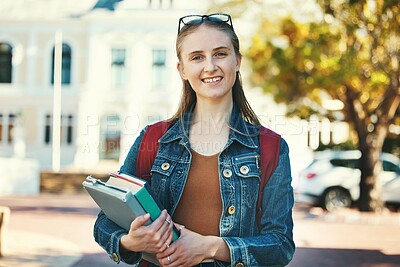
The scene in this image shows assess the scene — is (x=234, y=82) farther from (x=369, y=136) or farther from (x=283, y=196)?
(x=369, y=136)

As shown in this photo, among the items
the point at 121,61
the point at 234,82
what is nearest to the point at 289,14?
the point at 234,82

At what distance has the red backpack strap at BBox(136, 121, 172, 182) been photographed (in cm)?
191

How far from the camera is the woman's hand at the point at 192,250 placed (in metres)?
1.70

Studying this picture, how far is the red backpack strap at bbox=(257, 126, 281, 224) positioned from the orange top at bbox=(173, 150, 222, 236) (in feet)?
0.43

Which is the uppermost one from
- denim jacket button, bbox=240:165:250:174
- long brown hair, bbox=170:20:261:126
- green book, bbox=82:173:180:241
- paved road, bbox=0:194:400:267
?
long brown hair, bbox=170:20:261:126

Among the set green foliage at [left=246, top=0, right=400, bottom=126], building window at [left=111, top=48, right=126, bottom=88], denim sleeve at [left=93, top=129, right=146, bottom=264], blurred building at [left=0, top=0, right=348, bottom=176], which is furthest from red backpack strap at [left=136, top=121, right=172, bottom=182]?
building window at [left=111, top=48, right=126, bottom=88]

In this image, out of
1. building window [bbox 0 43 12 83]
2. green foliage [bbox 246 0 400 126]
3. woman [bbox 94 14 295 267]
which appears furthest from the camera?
building window [bbox 0 43 12 83]

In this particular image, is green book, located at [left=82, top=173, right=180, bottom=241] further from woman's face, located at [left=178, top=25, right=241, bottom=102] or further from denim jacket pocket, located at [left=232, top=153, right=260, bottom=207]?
woman's face, located at [left=178, top=25, right=241, bottom=102]

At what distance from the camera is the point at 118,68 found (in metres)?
29.5

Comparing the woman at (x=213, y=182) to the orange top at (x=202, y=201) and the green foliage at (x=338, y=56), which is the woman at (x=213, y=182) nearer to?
the orange top at (x=202, y=201)

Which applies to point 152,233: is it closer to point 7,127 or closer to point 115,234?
point 115,234

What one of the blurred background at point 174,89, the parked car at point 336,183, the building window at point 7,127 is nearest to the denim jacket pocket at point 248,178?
the blurred background at point 174,89

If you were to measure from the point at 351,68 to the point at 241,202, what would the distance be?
11672mm

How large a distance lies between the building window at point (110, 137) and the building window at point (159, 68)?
258 centimetres
